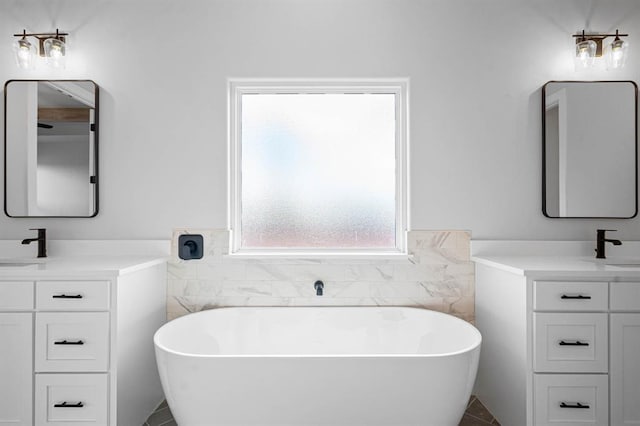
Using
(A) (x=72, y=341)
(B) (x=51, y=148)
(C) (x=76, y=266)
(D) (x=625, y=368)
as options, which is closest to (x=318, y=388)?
(A) (x=72, y=341)

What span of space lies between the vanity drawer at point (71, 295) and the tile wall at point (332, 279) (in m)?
0.57

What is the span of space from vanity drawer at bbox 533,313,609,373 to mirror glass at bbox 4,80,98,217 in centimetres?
246

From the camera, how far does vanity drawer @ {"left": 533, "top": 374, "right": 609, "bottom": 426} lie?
5.41 ft

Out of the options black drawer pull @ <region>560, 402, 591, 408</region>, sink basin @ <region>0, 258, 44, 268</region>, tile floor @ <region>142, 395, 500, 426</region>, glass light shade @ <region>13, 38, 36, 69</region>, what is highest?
glass light shade @ <region>13, 38, 36, 69</region>

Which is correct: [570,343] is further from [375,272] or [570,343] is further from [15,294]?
[15,294]

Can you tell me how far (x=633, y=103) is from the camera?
2.20 meters

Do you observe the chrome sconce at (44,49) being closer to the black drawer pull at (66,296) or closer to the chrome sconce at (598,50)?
the black drawer pull at (66,296)

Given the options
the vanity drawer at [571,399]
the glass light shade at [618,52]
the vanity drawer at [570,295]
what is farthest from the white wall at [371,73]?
the vanity drawer at [571,399]

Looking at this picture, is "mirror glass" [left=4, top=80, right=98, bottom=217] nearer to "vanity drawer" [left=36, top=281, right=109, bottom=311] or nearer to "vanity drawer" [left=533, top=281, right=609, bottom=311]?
"vanity drawer" [left=36, top=281, right=109, bottom=311]

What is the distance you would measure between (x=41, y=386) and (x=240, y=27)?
2.11m

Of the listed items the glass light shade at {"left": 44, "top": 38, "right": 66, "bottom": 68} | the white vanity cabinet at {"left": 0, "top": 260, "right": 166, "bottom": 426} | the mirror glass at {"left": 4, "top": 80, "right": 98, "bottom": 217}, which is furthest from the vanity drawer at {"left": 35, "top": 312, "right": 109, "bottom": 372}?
the glass light shade at {"left": 44, "top": 38, "right": 66, "bottom": 68}

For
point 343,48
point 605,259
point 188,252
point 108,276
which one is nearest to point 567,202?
point 605,259

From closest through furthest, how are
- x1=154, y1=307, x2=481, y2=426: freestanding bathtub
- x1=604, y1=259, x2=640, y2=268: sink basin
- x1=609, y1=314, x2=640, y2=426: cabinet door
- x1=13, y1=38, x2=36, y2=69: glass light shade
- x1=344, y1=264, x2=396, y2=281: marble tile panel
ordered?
x1=154, y1=307, x2=481, y2=426: freestanding bathtub
x1=609, y1=314, x2=640, y2=426: cabinet door
x1=604, y1=259, x2=640, y2=268: sink basin
x1=13, y1=38, x2=36, y2=69: glass light shade
x1=344, y1=264, x2=396, y2=281: marble tile panel

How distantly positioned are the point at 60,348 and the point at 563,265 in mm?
2389
